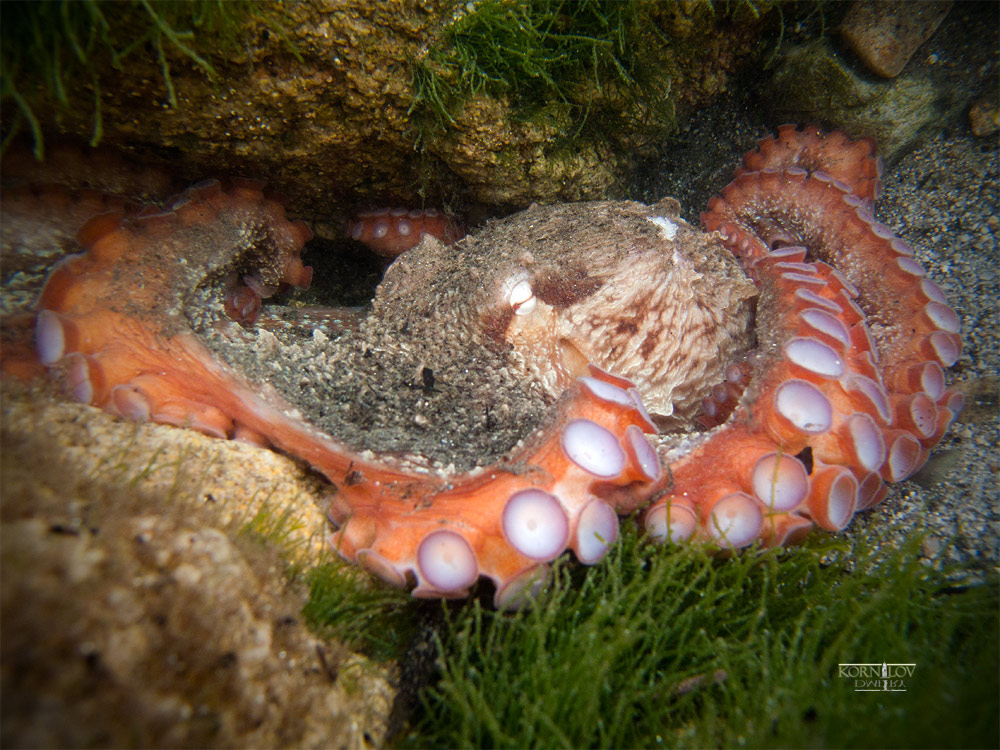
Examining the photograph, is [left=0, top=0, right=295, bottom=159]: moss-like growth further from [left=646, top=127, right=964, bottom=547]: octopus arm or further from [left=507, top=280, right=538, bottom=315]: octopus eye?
[left=646, top=127, right=964, bottom=547]: octopus arm

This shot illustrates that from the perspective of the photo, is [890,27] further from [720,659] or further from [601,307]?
[720,659]

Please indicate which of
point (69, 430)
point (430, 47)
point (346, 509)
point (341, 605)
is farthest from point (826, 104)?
point (69, 430)

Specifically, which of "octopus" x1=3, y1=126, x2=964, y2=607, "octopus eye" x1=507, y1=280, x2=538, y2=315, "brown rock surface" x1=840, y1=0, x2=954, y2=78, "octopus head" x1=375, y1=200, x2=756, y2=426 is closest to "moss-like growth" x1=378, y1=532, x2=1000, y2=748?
"octopus" x1=3, y1=126, x2=964, y2=607

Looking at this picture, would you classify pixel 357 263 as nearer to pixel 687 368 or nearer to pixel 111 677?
pixel 687 368

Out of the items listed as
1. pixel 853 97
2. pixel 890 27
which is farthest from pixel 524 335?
pixel 890 27

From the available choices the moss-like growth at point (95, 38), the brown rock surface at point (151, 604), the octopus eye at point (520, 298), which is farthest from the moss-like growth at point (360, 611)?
the moss-like growth at point (95, 38)

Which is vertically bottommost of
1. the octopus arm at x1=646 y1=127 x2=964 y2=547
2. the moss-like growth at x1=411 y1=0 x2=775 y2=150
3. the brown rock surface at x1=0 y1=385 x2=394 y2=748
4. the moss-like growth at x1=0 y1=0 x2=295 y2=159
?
the brown rock surface at x1=0 y1=385 x2=394 y2=748

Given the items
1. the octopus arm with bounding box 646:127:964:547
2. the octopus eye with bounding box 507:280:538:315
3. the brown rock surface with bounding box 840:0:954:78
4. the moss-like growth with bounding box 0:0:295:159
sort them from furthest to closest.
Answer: the brown rock surface with bounding box 840:0:954:78 < the octopus eye with bounding box 507:280:538:315 < the octopus arm with bounding box 646:127:964:547 < the moss-like growth with bounding box 0:0:295:159
